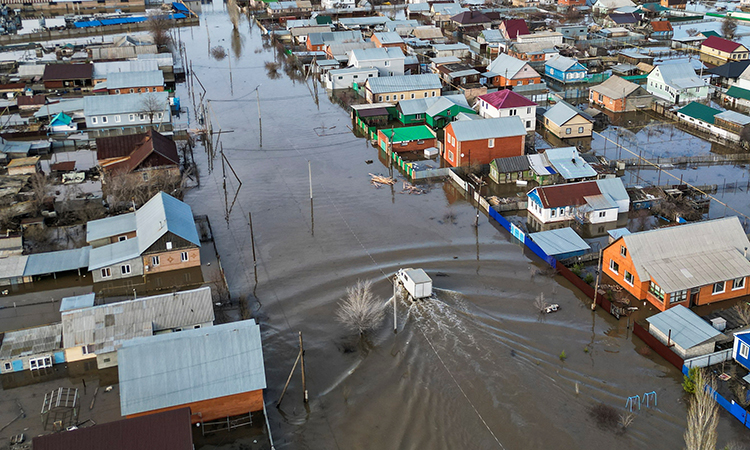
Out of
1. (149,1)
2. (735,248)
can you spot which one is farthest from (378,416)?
(149,1)

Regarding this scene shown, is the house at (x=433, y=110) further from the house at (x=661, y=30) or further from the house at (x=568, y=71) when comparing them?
the house at (x=661, y=30)

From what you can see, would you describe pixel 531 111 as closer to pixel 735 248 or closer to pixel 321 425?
pixel 735 248

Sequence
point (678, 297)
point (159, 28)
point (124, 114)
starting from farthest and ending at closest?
point (159, 28)
point (124, 114)
point (678, 297)

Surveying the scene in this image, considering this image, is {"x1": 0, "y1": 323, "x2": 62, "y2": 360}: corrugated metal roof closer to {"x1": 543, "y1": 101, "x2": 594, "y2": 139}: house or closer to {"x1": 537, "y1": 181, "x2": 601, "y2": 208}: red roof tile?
{"x1": 537, "y1": 181, "x2": 601, "y2": 208}: red roof tile

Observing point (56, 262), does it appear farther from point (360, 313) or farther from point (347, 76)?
point (347, 76)

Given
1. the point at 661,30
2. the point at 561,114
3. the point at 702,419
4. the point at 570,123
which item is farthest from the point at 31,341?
the point at 661,30

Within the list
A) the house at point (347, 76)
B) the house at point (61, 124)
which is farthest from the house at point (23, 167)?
→ the house at point (347, 76)
